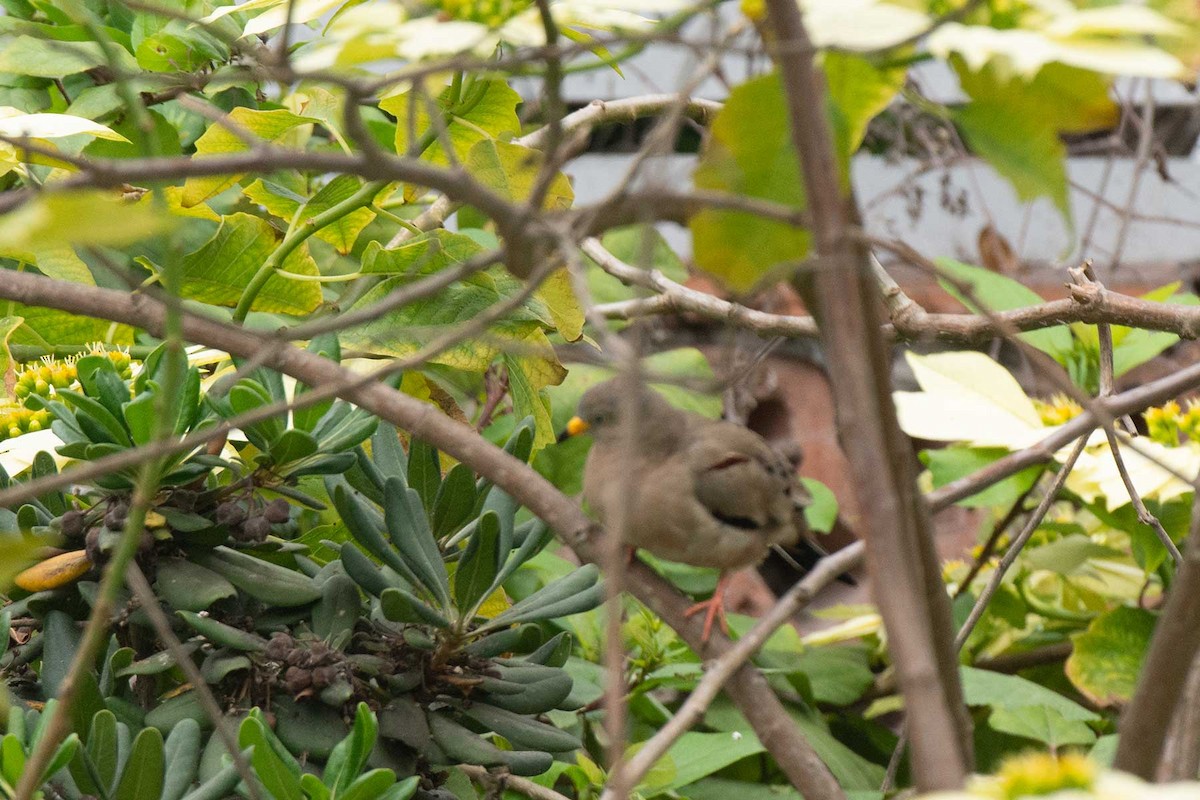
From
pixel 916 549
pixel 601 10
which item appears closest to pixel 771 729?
pixel 916 549

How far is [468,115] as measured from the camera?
172 cm

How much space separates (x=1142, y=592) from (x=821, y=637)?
56 cm

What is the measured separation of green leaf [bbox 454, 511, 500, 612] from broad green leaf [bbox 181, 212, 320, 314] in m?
0.59

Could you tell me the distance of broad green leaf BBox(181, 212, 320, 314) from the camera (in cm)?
163

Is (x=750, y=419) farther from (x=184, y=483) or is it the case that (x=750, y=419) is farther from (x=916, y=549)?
(x=916, y=549)

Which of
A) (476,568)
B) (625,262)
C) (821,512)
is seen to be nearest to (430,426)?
(476,568)

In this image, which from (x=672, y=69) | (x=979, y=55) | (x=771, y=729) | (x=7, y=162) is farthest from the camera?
(x=672, y=69)

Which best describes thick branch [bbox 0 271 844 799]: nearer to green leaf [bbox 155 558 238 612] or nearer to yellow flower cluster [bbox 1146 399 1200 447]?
green leaf [bbox 155 558 238 612]

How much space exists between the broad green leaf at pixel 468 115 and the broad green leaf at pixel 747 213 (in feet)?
3.47

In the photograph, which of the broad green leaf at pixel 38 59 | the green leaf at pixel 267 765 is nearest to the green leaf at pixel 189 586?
the green leaf at pixel 267 765

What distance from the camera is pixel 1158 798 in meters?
0.42

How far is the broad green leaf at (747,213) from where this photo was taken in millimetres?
634

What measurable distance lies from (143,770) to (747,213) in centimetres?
69

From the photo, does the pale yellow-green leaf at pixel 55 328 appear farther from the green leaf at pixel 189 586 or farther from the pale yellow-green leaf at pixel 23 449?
the green leaf at pixel 189 586
